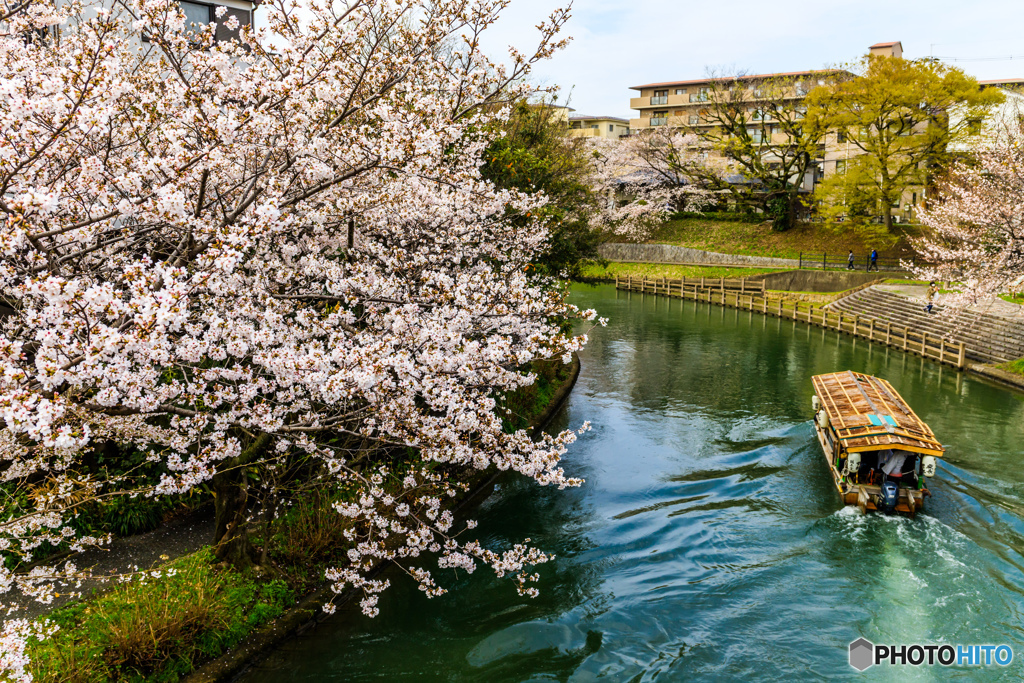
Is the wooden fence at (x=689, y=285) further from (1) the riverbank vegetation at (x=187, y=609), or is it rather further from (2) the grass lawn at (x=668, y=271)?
(1) the riverbank vegetation at (x=187, y=609)

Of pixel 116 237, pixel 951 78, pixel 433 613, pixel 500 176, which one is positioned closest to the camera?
pixel 116 237

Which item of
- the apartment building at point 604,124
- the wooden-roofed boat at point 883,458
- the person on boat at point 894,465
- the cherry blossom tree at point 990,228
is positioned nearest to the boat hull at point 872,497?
the wooden-roofed boat at point 883,458

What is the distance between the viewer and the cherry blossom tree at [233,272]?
198 inches

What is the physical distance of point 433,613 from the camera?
9016 mm

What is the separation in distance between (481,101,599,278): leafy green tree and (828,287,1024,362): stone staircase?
45.1 feet

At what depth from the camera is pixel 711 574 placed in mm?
10219

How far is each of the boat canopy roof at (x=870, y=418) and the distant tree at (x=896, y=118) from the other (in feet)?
91.2

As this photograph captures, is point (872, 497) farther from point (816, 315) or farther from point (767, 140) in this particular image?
point (767, 140)

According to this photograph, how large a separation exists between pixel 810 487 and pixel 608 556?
518 centimetres

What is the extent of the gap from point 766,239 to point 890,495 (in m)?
38.6

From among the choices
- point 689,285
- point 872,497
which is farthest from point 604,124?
point 872,497

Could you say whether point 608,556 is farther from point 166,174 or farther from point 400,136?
point 166,174

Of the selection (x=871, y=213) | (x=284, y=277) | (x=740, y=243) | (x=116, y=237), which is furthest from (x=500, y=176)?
(x=740, y=243)

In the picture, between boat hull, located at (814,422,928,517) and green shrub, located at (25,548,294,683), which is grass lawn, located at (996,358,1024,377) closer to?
boat hull, located at (814,422,928,517)
